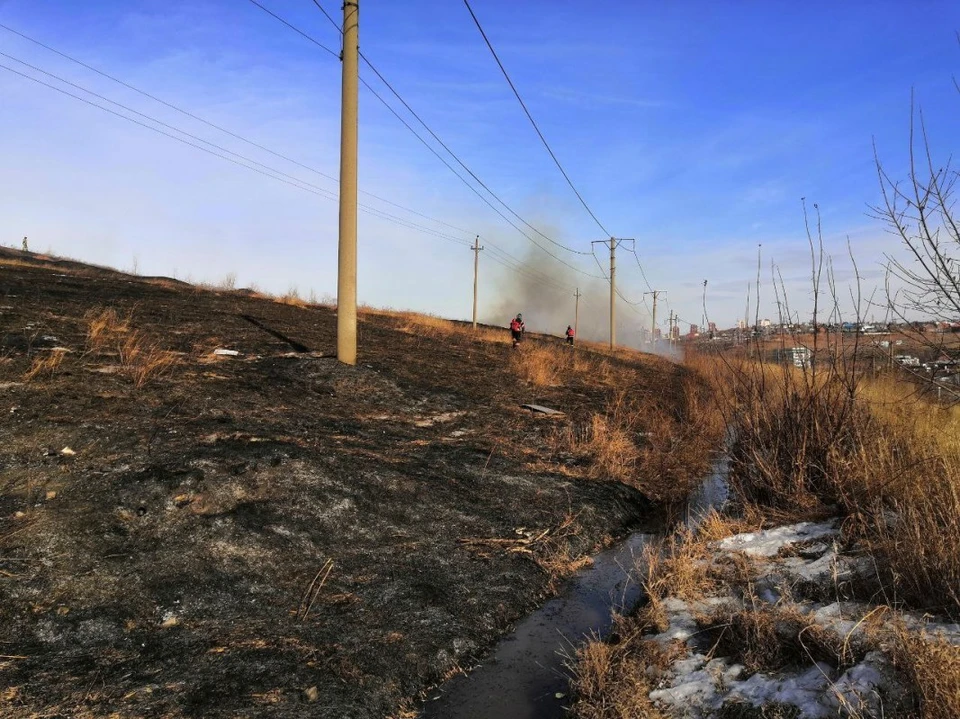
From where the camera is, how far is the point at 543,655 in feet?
14.4

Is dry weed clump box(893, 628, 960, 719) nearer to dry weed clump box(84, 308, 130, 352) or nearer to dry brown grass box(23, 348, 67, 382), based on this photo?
dry brown grass box(23, 348, 67, 382)

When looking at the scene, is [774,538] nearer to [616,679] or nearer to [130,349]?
[616,679]

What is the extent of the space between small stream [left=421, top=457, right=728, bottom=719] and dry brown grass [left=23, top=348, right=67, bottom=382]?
20.0 feet

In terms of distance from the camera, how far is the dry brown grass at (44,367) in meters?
7.02

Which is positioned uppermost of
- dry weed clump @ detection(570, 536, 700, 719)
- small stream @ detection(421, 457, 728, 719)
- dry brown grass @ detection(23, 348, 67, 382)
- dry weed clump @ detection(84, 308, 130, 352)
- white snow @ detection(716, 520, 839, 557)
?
dry weed clump @ detection(84, 308, 130, 352)

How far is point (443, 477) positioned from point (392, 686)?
3.65 m

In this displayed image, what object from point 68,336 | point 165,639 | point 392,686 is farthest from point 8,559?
point 68,336

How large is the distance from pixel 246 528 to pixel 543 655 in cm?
264

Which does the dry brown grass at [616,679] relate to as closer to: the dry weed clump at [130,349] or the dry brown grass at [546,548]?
Result: the dry brown grass at [546,548]

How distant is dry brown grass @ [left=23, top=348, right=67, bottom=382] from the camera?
23.0ft

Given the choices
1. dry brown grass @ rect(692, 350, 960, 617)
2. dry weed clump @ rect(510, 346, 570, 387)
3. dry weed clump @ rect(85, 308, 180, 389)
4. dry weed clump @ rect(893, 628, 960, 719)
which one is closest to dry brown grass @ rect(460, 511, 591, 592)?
dry brown grass @ rect(692, 350, 960, 617)

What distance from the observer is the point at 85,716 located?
3.01m

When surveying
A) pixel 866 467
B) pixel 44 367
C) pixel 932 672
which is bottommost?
pixel 932 672

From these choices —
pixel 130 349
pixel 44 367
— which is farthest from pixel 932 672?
pixel 130 349
